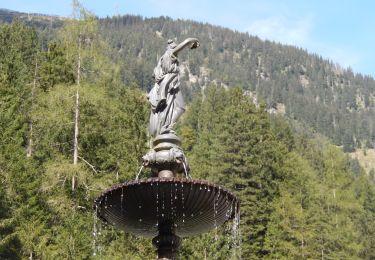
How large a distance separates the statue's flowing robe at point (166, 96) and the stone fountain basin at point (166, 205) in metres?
1.60

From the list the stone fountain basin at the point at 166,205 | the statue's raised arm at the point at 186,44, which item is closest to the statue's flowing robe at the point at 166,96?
the statue's raised arm at the point at 186,44

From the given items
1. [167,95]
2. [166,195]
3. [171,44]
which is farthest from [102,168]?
[166,195]

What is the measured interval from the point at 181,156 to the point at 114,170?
71.6 feet

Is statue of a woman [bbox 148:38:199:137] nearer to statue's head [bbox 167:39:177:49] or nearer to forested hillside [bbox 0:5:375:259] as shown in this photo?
statue's head [bbox 167:39:177:49]

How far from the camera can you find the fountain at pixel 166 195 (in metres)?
10.9

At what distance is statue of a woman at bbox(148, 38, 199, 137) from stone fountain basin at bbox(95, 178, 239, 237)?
1.57 m

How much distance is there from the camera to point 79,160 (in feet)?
98.5

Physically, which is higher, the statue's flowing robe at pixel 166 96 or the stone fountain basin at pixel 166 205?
the statue's flowing robe at pixel 166 96

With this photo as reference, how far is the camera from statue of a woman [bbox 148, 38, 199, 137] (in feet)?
40.5

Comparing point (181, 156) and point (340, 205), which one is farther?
point (340, 205)

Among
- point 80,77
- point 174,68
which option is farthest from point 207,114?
point 174,68

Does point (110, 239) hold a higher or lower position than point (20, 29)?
lower

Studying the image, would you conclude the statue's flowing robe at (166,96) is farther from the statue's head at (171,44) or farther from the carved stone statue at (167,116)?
the statue's head at (171,44)

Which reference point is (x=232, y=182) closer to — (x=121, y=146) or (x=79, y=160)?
(x=121, y=146)
